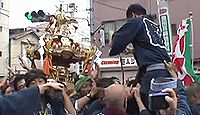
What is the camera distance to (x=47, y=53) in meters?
8.13

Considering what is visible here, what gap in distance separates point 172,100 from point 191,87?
4.22 feet

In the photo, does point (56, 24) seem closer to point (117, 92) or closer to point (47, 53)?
point (47, 53)

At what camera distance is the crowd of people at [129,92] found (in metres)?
3.19

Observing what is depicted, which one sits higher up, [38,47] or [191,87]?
[38,47]

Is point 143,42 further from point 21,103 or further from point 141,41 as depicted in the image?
point 21,103

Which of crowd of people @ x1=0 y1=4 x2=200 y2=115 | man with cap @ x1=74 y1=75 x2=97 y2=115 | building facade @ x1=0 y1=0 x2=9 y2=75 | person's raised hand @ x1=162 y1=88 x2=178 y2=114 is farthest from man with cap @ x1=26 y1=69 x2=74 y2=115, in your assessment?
building facade @ x1=0 y1=0 x2=9 y2=75

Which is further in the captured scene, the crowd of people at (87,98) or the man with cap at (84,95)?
the man with cap at (84,95)

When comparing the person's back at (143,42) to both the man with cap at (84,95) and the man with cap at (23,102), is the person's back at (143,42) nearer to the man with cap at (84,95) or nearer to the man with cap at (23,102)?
the man with cap at (84,95)

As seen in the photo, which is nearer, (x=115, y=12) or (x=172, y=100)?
(x=172, y=100)

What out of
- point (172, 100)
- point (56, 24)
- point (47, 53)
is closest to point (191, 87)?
point (172, 100)

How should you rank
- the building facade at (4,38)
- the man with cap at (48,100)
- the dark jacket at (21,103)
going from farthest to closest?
the building facade at (4,38) < the man with cap at (48,100) < the dark jacket at (21,103)

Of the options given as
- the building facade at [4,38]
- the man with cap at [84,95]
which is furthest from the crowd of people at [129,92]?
the building facade at [4,38]

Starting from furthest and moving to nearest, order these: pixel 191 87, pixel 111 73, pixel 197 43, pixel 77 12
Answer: pixel 77 12, pixel 111 73, pixel 197 43, pixel 191 87

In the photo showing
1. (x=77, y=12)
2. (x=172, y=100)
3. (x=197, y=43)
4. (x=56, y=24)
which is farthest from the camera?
(x=77, y=12)
